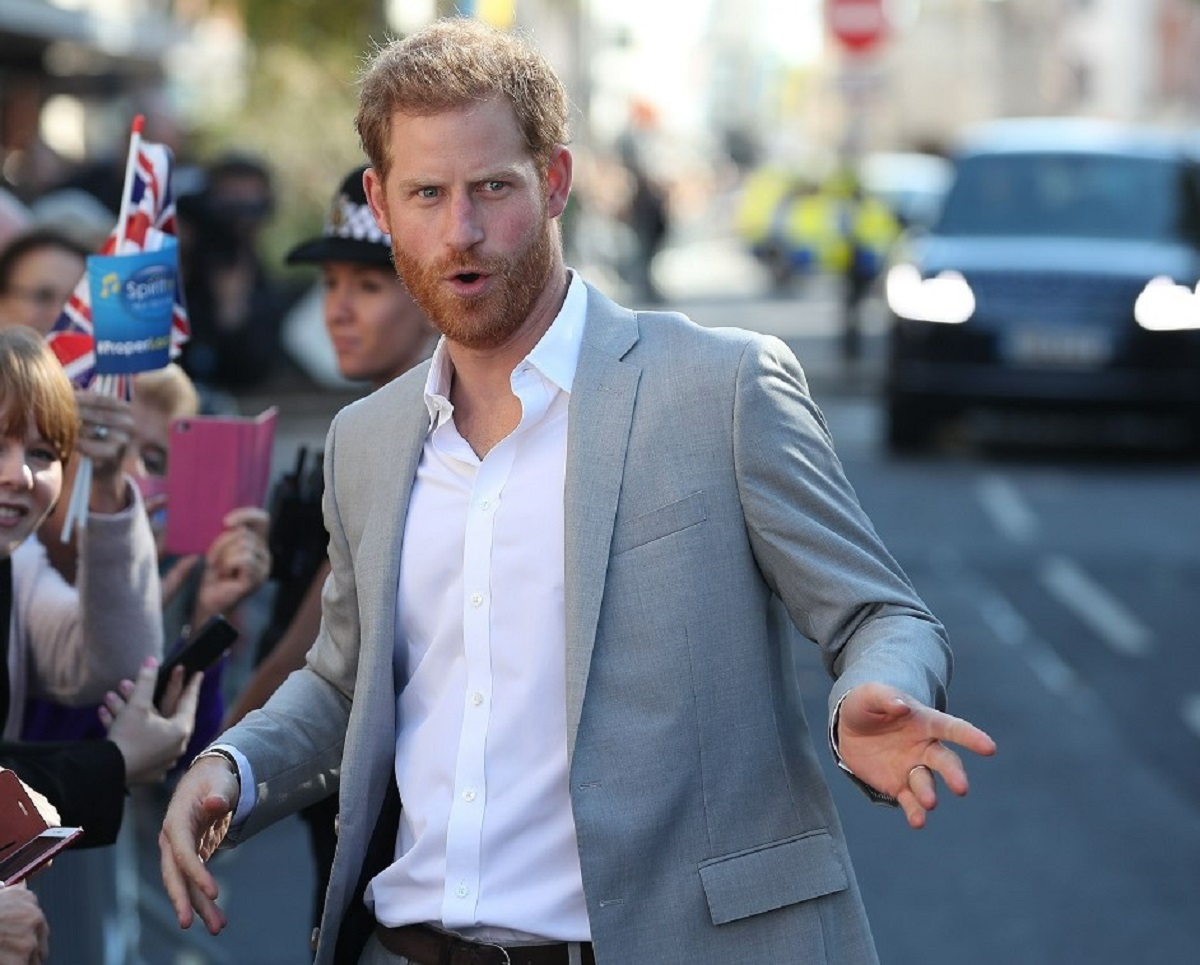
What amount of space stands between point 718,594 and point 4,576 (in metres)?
1.47

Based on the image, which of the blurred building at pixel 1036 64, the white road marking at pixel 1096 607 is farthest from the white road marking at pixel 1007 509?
the blurred building at pixel 1036 64

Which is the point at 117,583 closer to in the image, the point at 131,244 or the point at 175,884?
the point at 131,244

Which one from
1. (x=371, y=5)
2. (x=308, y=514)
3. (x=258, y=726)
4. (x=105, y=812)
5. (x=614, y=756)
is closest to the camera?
(x=614, y=756)

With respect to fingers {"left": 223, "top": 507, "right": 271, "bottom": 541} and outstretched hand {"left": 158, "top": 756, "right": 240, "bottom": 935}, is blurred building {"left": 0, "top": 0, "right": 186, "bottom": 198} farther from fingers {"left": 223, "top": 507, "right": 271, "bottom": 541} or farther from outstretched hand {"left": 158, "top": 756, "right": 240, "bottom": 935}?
outstretched hand {"left": 158, "top": 756, "right": 240, "bottom": 935}

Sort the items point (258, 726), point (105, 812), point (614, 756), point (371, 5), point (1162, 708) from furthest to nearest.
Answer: point (371, 5) → point (1162, 708) → point (105, 812) → point (258, 726) → point (614, 756)

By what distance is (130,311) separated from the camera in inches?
173

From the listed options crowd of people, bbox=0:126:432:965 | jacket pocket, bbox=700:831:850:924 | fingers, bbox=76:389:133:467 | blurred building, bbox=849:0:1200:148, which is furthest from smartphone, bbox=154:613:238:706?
blurred building, bbox=849:0:1200:148

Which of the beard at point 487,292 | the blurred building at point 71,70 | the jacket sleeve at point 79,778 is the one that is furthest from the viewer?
the blurred building at point 71,70

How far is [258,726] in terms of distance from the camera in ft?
10.8

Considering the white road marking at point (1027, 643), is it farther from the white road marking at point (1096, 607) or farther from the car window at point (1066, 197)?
the car window at point (1066, 197)

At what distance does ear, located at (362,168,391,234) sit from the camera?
10.6 ft

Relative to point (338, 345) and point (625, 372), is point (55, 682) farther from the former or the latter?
point (625, 372)

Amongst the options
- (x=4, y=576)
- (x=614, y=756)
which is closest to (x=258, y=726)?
(x=614, y=756)

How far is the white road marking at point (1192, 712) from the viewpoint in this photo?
8.95m
